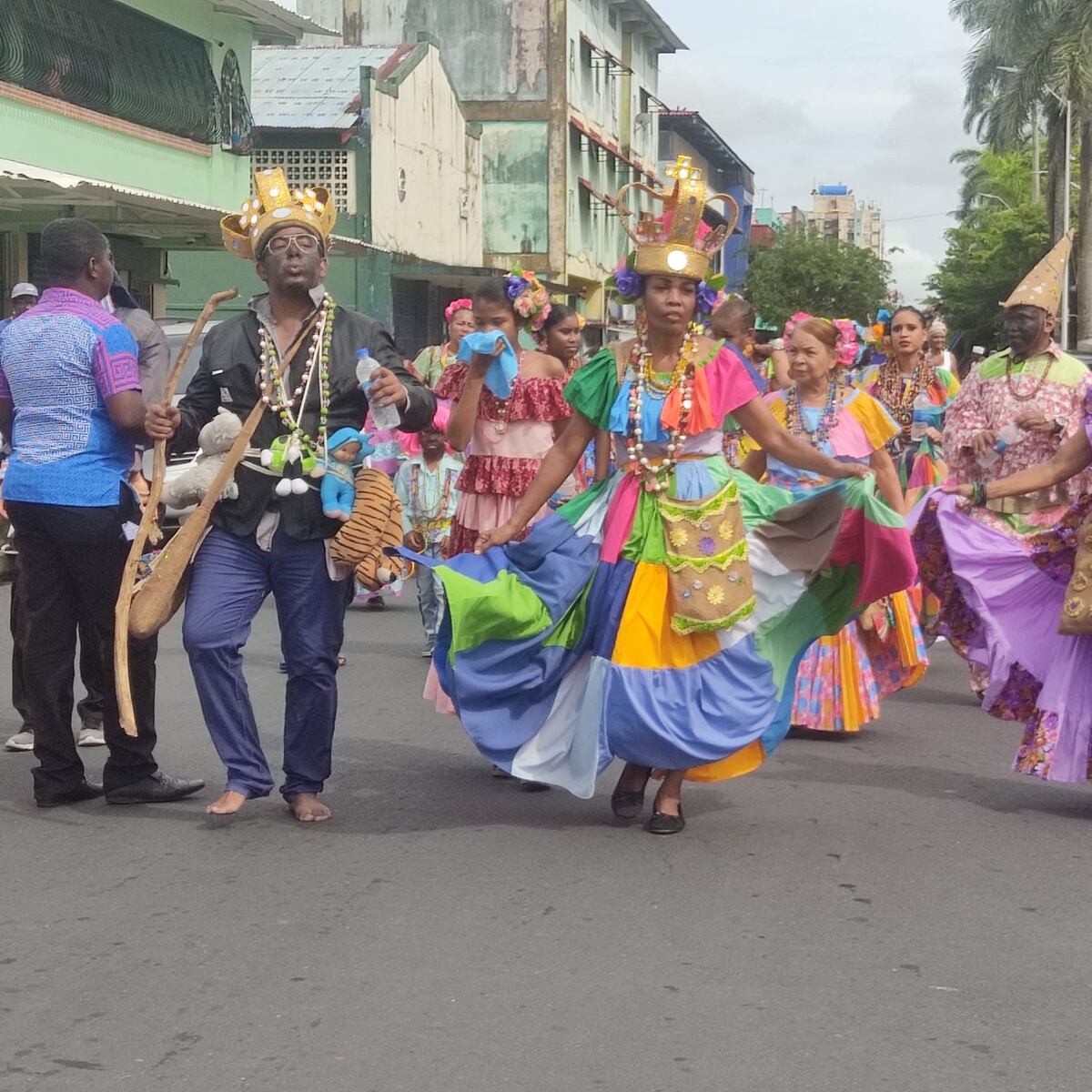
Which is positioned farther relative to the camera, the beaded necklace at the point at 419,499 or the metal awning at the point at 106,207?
the metal awning at the point at 106,207

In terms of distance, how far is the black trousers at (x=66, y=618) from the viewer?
21.8ft

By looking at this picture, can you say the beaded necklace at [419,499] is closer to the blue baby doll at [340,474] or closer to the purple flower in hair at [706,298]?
the purple flower in hair at [706,298]

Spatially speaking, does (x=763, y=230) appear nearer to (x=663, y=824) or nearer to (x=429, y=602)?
(x=429, y=602)

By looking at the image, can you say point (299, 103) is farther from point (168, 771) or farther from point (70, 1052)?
point (70, 1052)

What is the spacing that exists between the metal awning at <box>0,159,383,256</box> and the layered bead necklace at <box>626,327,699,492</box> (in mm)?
11251

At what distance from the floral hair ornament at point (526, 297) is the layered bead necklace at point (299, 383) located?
1.55 meters

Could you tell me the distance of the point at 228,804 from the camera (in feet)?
21.3

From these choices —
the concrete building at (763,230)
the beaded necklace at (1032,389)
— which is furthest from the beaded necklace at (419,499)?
the concrete building at (763,230)

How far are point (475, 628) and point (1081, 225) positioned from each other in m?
36.4

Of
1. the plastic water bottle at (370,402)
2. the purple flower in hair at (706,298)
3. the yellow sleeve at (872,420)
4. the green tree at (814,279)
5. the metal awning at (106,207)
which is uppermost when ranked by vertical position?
the green tree at (814,279)

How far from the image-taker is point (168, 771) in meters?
7.48

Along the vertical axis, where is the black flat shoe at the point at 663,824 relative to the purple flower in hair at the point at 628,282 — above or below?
below

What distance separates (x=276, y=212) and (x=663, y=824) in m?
2.49

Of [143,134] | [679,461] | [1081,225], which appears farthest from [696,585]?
[1081,225]
